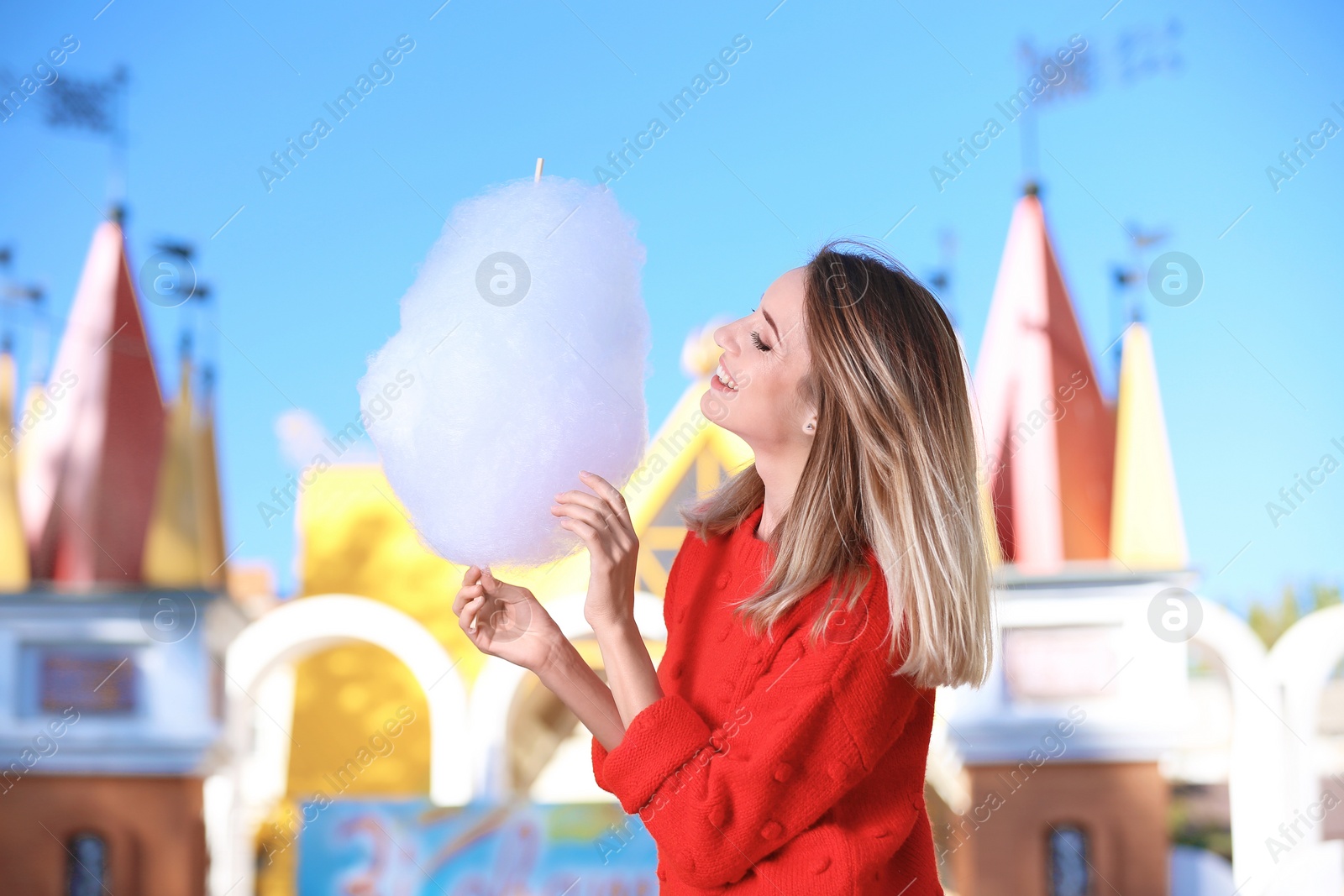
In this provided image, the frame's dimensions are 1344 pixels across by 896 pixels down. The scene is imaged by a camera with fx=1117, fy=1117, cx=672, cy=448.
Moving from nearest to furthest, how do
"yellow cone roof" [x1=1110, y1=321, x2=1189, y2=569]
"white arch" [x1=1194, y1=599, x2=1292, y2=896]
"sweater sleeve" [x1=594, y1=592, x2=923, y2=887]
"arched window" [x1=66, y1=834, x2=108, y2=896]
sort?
"sweater sleeve" [x1=594, y1=592, x2=923, y2=887] < "white arch" [x1=1194, y1=599, x2=1292, y2=896] < "arched window" [x1=66, y1=834, x2=108, y2=896] < "yellow cone roof" [x1=1110, y1=321, x2=1189, y2=569]

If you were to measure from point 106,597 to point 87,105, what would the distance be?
2.42 metres

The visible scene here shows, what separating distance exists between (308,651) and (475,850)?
1532 mm

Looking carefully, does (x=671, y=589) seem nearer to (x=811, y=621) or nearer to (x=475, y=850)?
(x=811, y=621)

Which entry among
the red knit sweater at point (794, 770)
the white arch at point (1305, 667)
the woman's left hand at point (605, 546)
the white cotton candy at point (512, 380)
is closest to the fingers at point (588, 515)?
the woman's left hand at point (605, 546)

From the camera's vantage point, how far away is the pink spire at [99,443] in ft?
18.1

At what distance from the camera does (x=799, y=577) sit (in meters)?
1.41

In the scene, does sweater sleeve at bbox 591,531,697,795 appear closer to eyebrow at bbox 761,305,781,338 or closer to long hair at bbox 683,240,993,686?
long hair at bbox 683,240,993,686

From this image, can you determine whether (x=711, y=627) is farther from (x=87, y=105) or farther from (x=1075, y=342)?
(x=87, y=105)

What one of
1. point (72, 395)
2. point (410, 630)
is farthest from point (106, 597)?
point (410, 630)

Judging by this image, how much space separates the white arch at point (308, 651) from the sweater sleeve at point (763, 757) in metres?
4.31

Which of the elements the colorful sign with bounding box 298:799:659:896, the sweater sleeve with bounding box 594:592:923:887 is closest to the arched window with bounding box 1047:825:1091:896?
the colorful sign with bounding box 298:799:659:896

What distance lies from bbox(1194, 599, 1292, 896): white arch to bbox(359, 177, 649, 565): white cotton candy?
448cm

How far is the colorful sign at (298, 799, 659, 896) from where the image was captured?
4.89 m

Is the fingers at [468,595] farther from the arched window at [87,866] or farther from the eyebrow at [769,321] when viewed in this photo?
the arched window at [87,866]
